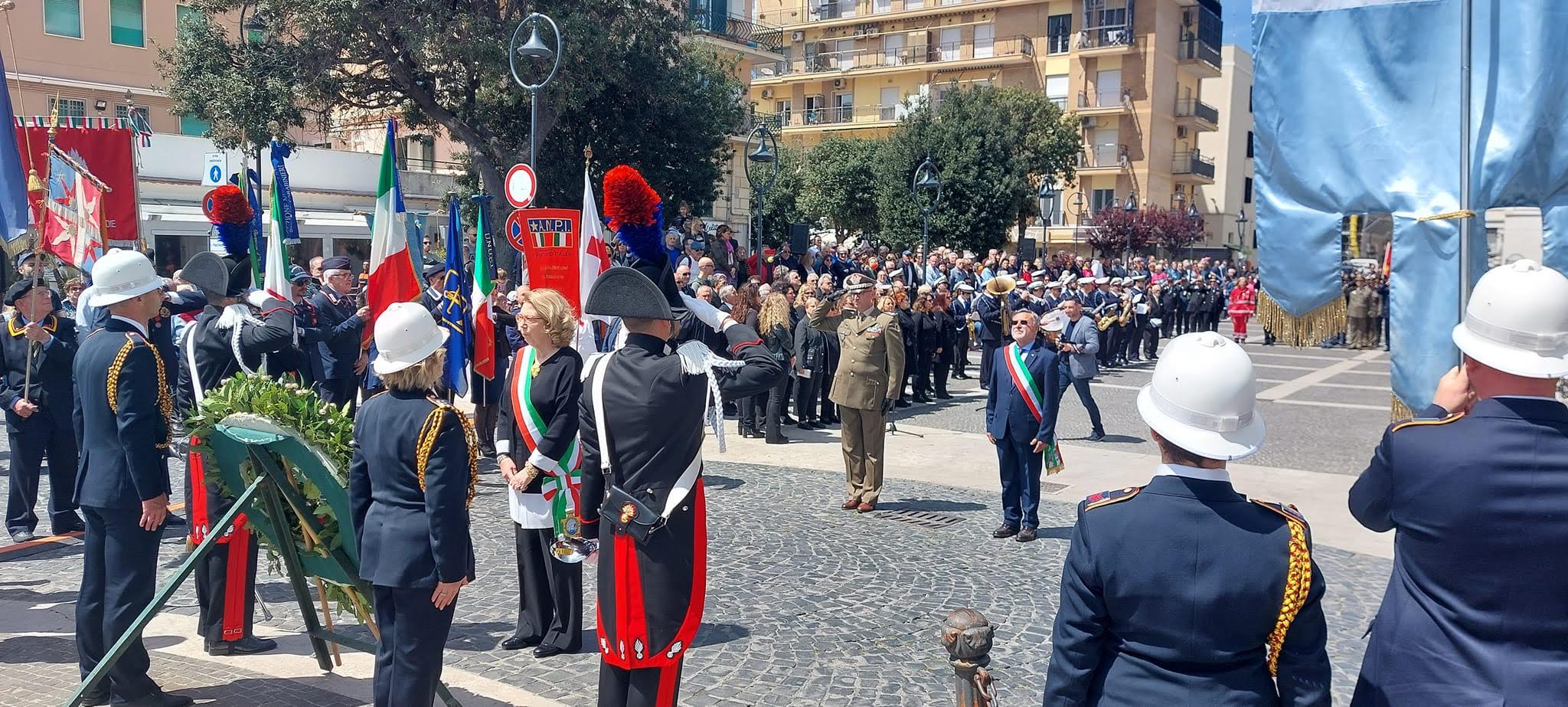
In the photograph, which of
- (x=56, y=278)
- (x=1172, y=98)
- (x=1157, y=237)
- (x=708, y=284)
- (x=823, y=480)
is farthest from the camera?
(x=1172, y=98)

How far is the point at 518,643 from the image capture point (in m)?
5.82

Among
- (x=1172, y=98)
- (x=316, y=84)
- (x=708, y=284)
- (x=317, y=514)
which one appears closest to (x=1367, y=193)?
(x=317, y=514)

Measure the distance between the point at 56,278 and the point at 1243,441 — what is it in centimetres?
1253

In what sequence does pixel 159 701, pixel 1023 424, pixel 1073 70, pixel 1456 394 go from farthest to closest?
1. pixel 1073 70
2. pixel 1023 424
3. pixel 159 701
4. pixel 1456 394

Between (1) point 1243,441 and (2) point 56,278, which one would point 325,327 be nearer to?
(2) point 56,278

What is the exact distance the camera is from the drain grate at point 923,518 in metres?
8.71

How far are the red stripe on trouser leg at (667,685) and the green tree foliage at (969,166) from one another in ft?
121

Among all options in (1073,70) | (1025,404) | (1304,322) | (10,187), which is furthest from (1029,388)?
(1073,70)

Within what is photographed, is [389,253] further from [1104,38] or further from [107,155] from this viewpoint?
[1104,38]

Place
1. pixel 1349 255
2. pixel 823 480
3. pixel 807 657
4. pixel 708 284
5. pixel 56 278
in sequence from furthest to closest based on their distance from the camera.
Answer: pixel 708 284 → pixel 56 278 → pixel 823 480 → pixel 807 657 → pixel 1349 255

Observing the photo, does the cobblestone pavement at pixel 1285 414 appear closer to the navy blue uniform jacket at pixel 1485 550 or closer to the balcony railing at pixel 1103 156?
the navy blue uniform jacket at pixel 1485 550

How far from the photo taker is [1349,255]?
442cm

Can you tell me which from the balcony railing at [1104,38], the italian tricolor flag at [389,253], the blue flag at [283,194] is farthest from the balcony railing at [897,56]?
the italian tricolor flag at [389,253]

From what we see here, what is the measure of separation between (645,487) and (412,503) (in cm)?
83
